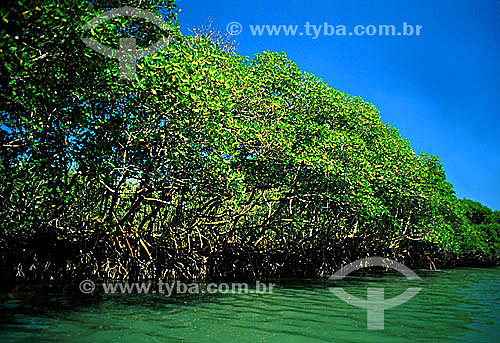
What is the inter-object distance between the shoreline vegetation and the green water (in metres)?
2.38

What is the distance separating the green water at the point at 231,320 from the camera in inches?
202

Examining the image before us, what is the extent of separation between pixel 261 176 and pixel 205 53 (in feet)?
12.7

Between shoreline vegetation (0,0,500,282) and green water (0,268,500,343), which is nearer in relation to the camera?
green water (0,268,500,343)

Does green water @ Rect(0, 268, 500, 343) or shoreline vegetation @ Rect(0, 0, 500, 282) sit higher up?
shoreline vegetation @ Rect(0, 0, 500, 282)

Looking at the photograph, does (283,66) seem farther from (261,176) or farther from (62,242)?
(62,242)

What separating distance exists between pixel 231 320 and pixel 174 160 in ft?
14.1

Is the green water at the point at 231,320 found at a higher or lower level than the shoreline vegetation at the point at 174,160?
lower

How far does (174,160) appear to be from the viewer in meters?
9.49

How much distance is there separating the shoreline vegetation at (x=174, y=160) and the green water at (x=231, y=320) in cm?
238

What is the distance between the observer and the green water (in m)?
5.13

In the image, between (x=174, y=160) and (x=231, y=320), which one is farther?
(x=174, y=160)

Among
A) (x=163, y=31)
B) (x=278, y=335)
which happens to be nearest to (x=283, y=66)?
(x=163, y=31)

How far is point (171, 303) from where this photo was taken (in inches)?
304

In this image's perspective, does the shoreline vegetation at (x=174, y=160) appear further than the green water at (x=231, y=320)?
Yes
